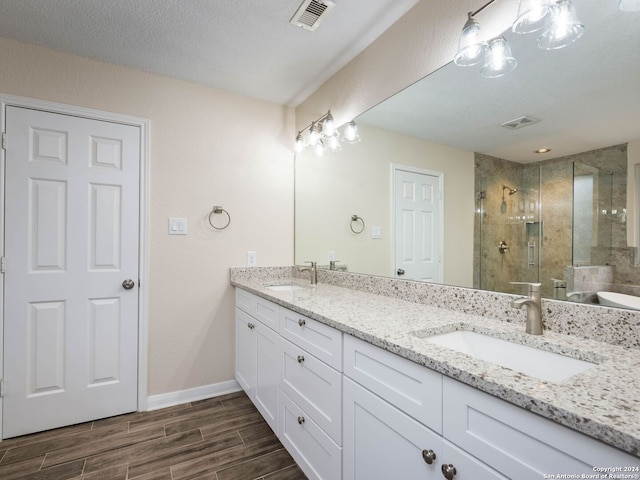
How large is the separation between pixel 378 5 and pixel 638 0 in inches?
42.9

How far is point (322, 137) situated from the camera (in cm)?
242

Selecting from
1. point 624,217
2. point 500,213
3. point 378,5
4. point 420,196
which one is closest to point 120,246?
point 420,196

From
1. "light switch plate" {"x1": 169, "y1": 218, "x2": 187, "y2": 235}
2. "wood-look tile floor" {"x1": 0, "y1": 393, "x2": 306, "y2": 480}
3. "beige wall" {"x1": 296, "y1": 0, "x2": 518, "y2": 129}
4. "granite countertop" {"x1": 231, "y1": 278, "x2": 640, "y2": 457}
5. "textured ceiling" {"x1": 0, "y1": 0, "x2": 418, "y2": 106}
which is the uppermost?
"textured ceiling" {"x1": 0, "y1": 0, "x2": 418, "y2": 106}

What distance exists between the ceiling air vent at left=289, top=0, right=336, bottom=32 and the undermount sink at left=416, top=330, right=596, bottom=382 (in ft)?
5.46

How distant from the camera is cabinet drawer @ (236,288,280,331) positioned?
1772 mm

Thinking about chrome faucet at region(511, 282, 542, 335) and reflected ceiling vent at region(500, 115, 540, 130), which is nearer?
chrome faucet at region(511, 282, 542, 335)

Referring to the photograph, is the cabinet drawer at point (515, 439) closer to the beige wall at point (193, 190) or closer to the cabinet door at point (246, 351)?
the cabinet door at point (246, 351)

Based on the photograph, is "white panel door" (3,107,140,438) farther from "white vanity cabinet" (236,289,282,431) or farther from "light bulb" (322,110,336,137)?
"light bulb" (322,110,336,137)

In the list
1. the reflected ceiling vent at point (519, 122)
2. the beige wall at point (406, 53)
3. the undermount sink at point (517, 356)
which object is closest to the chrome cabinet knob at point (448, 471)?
the undermount sink at point (517, 356)

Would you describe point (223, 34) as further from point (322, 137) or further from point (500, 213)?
point (500, 213)

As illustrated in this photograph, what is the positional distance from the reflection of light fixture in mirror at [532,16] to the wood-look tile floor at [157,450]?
7.12 ft

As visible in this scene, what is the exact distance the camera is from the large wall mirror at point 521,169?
3.29 feet

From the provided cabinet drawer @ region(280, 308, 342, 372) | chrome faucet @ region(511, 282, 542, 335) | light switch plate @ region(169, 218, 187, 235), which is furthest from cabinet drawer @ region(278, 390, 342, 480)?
light switch plate @ region(169, 218, 187, 235)

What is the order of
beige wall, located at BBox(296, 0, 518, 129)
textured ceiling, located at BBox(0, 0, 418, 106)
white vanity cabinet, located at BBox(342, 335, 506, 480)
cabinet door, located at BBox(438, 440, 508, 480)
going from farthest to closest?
textured ceiling, located at BBox(0, 0, 418, 106), beige wall, located at BBox(296, 0, 518, 129), white vanity cabinet, located at BBox(342, 335, 506, 480), cabinet door, located at BBox(438, 440, 508, 480)
